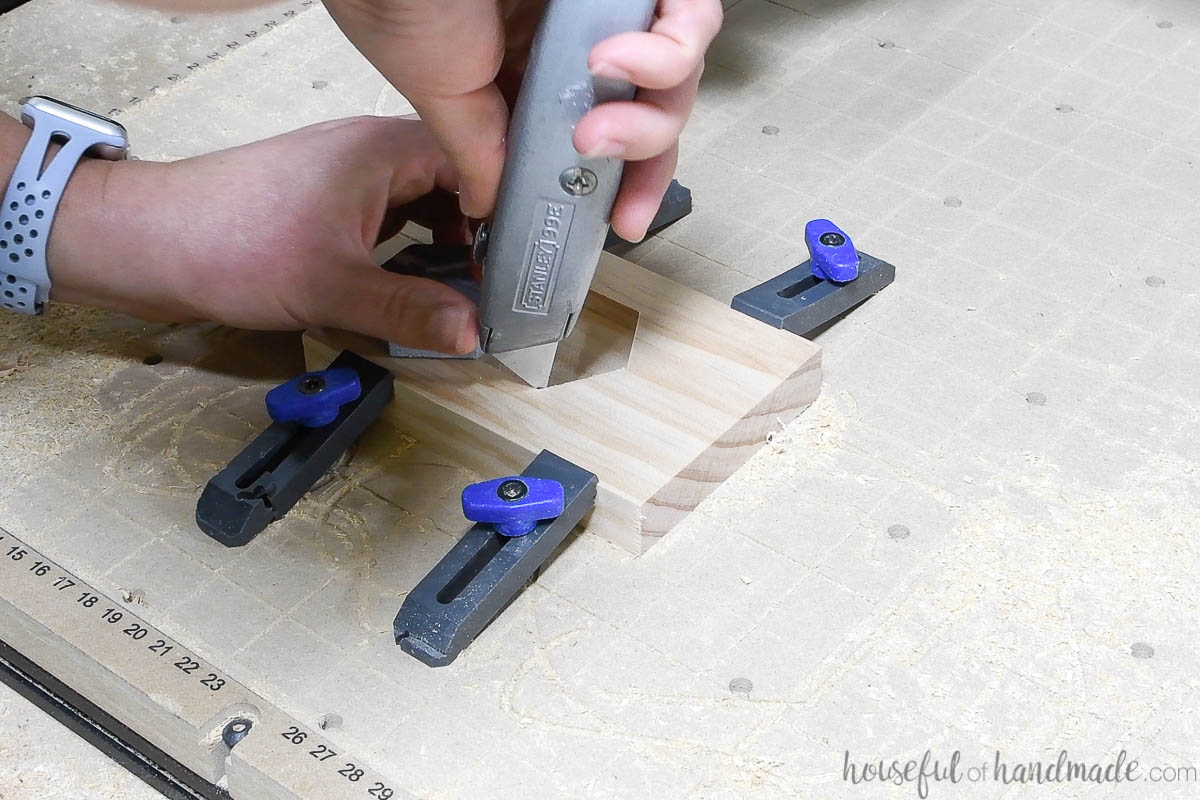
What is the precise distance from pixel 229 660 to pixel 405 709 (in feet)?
0.43

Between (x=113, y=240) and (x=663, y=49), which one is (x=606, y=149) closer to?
(x=663, y=49)

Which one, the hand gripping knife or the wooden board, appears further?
the wooden board

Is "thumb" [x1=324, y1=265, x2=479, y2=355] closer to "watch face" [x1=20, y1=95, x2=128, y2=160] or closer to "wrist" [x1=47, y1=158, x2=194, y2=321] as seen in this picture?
"wrist" [x1=47, y1=158, x2=194, y2=321]

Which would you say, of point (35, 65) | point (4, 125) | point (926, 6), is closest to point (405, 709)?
point (4, 125)

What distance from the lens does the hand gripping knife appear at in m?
0.78

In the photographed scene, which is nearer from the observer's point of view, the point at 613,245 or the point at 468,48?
the point at 468,48

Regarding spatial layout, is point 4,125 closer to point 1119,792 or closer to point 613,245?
point 613,245

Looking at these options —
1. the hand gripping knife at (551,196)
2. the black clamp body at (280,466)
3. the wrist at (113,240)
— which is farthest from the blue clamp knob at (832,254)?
the wrist at (113,240)

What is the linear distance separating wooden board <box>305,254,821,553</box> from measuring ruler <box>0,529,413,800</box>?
0.87ft

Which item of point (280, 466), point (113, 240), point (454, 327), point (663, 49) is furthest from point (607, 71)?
point (113, 240)

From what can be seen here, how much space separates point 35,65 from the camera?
61.0 inches

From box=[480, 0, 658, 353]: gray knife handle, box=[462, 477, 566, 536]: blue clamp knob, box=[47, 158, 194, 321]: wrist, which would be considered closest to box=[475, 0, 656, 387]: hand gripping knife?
box=[480, 0, 658, 353]: gray knife handle

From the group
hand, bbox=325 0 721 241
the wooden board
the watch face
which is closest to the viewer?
hand, bbox=325 0 721 241

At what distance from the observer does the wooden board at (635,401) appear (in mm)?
1005
